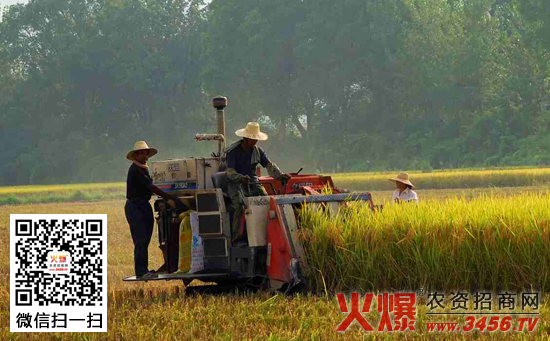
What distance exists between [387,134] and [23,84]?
1204 inches

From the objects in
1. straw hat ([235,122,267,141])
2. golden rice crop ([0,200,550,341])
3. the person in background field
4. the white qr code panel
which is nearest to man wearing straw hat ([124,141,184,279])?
golden rice crop ([0,200,550,341])

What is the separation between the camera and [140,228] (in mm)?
11992

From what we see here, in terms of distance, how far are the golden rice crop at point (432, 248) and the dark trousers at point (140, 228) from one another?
193cm

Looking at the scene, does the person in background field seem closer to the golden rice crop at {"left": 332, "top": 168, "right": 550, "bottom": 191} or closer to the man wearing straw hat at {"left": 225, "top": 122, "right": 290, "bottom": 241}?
the man wearing straw hat at {"left": 225, "top": 122, "right": 290, "bottom": 241}

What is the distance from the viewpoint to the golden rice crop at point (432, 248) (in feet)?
34.8

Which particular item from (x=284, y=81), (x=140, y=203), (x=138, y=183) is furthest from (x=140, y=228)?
(x=284, y=81)

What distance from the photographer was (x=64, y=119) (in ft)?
270

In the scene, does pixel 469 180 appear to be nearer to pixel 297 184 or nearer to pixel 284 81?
pixel 297 184

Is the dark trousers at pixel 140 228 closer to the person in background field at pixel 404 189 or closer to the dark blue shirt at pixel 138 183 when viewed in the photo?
Answer: the dark blue shirt at pixel 138 183

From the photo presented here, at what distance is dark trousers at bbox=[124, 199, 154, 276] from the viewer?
1191cm

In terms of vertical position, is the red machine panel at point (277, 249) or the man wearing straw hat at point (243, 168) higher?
the man wearing straw hat at point (243, 168)

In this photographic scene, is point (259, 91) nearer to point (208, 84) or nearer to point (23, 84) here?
point (208, 84)

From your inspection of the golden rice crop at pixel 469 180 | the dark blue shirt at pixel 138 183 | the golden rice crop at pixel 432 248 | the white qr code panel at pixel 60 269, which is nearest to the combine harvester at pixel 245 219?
the golden rice crop at pixel 432 248

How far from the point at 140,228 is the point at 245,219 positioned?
135 cm
